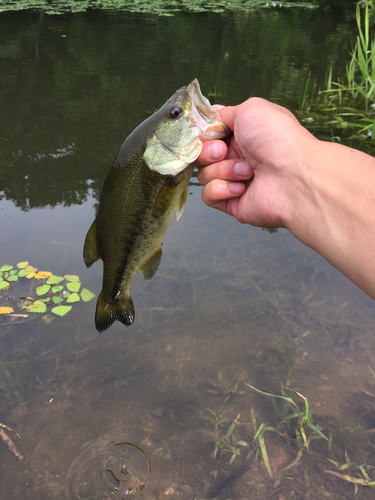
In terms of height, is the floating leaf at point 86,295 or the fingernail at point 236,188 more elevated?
the fingernail at point 236,188

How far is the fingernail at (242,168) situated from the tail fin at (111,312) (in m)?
1.03

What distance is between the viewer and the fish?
1.93m

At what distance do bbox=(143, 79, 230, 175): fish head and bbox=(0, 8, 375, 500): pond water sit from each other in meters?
1.70

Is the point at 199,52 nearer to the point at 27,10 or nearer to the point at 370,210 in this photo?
the point at 27,10

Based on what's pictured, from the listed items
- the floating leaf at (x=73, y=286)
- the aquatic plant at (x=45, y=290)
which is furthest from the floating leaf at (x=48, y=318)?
the floating leaf at (x=73, y=286)

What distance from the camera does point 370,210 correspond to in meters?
1.65

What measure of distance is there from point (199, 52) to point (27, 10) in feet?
29.2

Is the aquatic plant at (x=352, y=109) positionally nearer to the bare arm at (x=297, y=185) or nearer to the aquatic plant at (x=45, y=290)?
the bare arm at (x=297, y=185)

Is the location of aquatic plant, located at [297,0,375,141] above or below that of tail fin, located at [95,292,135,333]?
above

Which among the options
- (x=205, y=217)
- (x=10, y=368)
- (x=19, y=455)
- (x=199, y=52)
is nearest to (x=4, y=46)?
(x=199, y=52)

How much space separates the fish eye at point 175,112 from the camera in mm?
1911

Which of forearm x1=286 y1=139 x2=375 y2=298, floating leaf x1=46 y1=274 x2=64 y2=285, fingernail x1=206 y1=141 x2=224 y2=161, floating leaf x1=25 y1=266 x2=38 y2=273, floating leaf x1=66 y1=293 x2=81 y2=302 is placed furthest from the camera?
floating leaf x1=25 y1=266 x2=38 y2=273

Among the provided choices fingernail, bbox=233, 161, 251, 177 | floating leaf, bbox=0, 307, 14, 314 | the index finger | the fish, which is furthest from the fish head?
floating leaf, bbox=0, 307, 14, 314

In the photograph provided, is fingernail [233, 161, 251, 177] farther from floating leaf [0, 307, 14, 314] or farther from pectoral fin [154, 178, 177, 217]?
floating leaf [0, 307, 14, 314]
